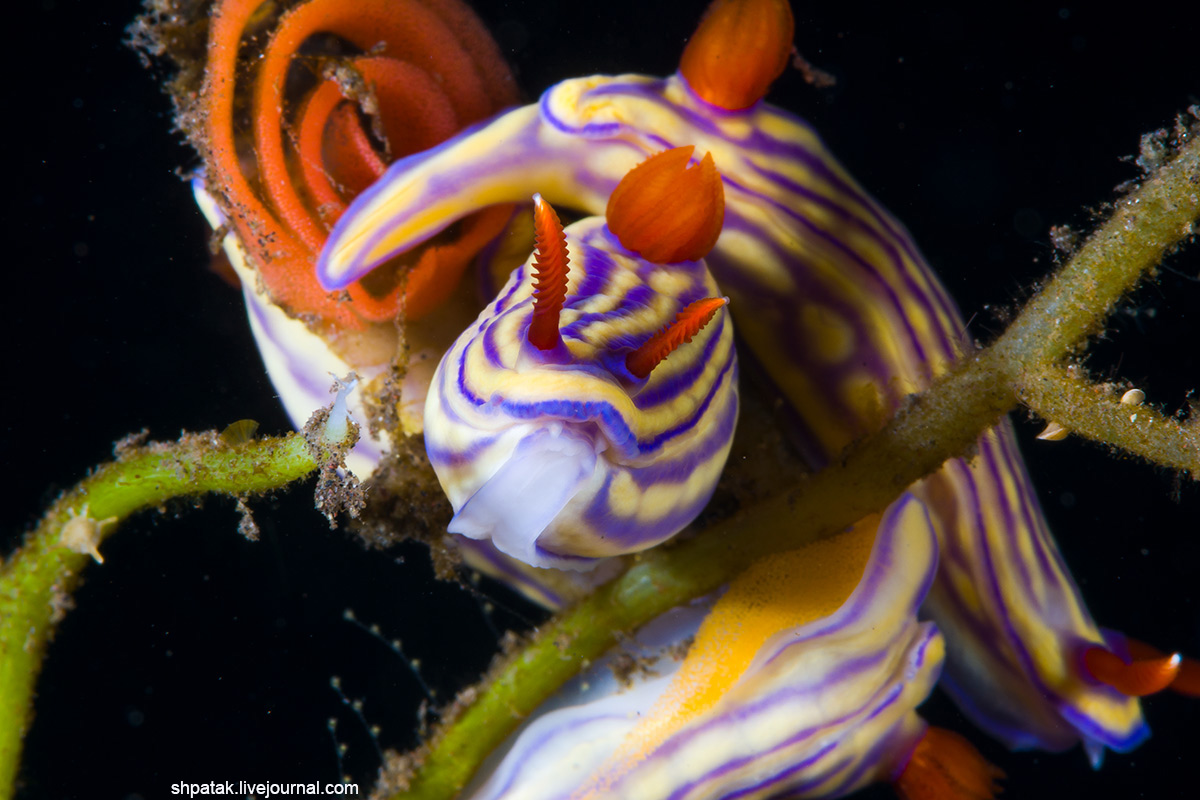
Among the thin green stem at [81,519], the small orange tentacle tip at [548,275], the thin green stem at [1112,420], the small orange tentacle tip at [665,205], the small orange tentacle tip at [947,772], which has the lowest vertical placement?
the small orange tentacle tip at [947,772]

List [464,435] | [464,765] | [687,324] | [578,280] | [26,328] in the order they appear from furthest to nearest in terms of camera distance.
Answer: [26,328]
[464,765]
[578,280]
[464,435]
[687,324]

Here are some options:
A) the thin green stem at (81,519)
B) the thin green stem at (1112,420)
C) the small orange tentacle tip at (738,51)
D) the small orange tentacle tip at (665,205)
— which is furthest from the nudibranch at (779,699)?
the small orange tentacle tip at (738,51)

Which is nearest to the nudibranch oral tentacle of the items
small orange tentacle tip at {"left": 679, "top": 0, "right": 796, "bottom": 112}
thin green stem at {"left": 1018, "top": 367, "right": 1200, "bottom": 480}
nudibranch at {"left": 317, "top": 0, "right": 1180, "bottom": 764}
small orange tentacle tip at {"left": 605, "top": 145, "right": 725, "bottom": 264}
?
nudibranch at {"left": 317, "top": 0, "right": 1180, "bottom": 764}

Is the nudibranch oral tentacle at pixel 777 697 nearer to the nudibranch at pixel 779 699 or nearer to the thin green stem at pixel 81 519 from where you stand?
the nudibranch at pixel 779 699

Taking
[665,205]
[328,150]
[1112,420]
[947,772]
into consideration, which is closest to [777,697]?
[947,772]

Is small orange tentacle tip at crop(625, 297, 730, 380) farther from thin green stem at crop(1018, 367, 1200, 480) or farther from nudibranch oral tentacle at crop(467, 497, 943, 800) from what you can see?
nudibranch oral tentacle at crop(467, 497, 943, 800)

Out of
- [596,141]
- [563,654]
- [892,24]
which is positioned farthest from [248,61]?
[892,24]

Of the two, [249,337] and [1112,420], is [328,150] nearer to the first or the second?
[249,337]

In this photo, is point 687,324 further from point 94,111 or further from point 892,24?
point 94,111
